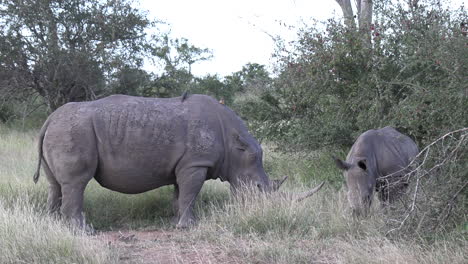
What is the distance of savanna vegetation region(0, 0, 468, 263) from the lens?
557 centimetres

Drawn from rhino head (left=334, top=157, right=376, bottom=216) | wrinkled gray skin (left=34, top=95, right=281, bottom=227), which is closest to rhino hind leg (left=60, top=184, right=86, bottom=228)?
wrinkled gray skin (left=34, top=95, right=281, bottom=227)

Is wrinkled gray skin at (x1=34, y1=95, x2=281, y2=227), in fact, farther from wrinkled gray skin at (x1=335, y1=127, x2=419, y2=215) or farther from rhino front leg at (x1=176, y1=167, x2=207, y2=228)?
wrinkled gray skin at (x1=335, y1=127, x2=419, y2=215)

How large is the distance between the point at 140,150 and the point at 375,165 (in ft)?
9.95

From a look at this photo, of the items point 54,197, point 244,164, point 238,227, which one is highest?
point 244,164

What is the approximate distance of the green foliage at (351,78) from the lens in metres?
9.05

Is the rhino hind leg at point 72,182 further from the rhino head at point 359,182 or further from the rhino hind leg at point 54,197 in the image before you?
the rhino head at point 359,182

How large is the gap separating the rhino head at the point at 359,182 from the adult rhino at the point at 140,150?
116cm

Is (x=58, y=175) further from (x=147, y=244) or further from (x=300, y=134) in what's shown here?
(x=300, y=134)

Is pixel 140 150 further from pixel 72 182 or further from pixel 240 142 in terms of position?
pixel 240 142

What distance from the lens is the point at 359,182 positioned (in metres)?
7.40

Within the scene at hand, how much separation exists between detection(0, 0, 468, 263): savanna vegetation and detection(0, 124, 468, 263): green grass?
2 centimetres

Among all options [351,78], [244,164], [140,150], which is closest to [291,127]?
[351,78]

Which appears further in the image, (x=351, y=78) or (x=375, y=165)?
(x=351, y=78)

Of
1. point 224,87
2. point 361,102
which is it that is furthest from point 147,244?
point 224,87
